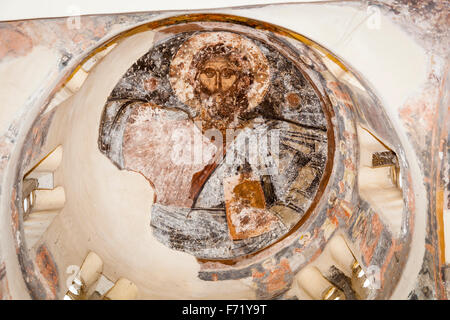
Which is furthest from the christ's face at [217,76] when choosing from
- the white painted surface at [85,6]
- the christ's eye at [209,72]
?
the white painted surface at [85,6]

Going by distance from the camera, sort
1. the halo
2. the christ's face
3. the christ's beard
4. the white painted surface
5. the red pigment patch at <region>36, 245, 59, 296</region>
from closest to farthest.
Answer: the white painted surface, the red pigment patch at <region>36, 245, 59, 296</region>, the halo, the christ's face, the christ's beard

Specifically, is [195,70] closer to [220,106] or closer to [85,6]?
[220,106]

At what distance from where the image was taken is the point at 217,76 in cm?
665

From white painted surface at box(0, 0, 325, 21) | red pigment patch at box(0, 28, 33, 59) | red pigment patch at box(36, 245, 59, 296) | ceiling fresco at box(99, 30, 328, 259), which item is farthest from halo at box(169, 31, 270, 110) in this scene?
red pigment patch at box(36, 245, 59, 296)

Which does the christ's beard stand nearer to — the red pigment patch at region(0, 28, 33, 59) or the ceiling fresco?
the ceiling fresco

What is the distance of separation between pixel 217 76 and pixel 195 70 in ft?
1.18

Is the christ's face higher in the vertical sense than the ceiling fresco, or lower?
higher

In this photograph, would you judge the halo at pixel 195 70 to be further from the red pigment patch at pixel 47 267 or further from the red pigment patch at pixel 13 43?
the red pigment patch at pixel 47 267

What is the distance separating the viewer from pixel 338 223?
243 inches

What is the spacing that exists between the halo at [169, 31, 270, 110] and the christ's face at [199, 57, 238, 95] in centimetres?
17

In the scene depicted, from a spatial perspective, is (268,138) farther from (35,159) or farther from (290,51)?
(35,159)

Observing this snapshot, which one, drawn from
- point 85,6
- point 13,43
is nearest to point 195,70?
point 85,6

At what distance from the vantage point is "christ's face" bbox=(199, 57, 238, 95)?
21.6 ft

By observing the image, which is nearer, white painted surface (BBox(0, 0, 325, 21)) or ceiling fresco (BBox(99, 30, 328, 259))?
white painted surface (BBox(0, 0, 325, 21))
